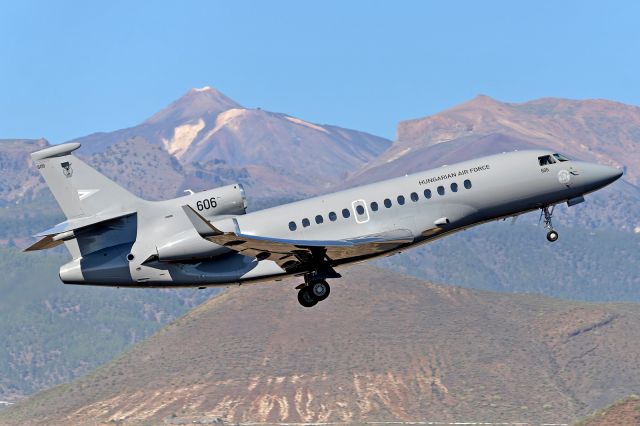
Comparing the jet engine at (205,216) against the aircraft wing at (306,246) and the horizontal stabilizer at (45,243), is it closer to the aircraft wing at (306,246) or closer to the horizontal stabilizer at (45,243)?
the aircraft wing at (306,246)

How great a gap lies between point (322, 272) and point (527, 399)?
300 feet

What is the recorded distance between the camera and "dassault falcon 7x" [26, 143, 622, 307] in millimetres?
46906

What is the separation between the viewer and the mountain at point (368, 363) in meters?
128

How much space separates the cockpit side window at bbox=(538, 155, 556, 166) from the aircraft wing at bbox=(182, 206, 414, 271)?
6.99 meters

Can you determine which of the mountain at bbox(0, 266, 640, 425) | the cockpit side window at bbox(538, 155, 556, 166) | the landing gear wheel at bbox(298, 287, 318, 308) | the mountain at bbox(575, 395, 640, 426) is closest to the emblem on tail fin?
the landing gear wheel at bbox(298, 287, 318, 308)

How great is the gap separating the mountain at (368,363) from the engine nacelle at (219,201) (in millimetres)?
75750

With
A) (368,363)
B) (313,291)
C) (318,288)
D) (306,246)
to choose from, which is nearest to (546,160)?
(318,288)

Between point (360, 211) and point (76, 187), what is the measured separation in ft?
39.0

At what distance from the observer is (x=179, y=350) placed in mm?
151875

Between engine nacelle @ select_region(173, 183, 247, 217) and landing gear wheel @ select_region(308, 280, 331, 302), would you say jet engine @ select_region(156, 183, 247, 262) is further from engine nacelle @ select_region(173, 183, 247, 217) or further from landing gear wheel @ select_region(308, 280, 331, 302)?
landing gear wheel @ select_region(308, 280, 331, 302)

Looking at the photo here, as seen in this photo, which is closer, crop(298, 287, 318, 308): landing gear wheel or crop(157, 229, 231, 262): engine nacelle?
crop(157, 229, 231, 262): engine nacelle

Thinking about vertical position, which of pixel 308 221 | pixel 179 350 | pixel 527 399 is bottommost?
pixel 527 399

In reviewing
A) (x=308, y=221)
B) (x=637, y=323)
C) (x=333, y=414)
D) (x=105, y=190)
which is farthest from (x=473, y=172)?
(x=637, y=323)

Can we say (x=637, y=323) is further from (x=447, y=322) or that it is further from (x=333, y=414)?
(x=333, y=414)
